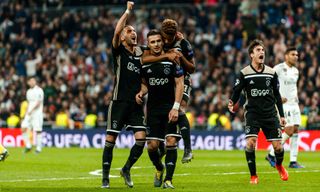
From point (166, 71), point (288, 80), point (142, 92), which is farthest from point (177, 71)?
point (288, 80)

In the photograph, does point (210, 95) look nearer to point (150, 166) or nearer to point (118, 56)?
point (150, 166)

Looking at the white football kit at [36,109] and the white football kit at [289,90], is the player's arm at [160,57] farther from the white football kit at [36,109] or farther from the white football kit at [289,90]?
the white football kit at [36,109]

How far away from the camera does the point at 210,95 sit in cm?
3578

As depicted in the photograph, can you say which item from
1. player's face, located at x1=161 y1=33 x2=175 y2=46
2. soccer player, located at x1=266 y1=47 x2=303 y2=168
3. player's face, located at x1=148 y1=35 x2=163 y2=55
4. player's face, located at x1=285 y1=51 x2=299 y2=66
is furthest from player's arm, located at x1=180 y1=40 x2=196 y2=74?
soccer player, located at x1=266 y1=47 x2=303 y2=168

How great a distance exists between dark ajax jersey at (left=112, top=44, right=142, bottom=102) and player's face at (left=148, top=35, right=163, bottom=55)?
1.42 feet

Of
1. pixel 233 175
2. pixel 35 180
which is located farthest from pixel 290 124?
pixel 35 180

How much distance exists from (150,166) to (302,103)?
11.7m

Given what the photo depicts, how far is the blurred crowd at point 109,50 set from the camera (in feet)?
115

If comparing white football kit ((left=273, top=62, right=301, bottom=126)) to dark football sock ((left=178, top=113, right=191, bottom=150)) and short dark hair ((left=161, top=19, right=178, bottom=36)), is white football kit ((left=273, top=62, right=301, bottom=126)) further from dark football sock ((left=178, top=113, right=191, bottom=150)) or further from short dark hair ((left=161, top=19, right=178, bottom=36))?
short dark hair ((left=161, top=19, right=178, bottom=36))

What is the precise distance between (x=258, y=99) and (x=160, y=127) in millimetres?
2098

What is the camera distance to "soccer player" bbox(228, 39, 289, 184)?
16953 mm

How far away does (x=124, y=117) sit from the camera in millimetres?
16203

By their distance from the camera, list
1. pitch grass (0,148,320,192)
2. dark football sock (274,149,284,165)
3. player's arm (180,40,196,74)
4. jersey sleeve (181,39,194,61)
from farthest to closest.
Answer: dark football sock (274,149,284,165), jersey sleeve (181,39,194,61), player's arm (180,40,196,74), pitch grass (0,148,320,192)

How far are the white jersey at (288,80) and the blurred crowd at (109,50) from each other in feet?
33.6
